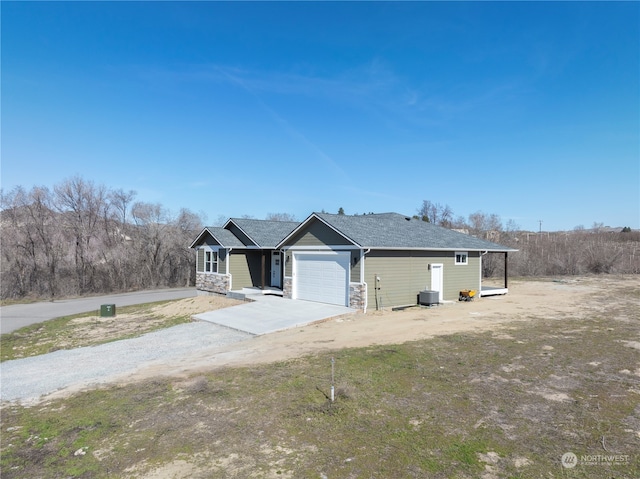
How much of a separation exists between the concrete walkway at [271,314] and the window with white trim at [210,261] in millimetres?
6044

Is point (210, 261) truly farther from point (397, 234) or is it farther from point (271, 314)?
point (397, 234)

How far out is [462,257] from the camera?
20.3 metres

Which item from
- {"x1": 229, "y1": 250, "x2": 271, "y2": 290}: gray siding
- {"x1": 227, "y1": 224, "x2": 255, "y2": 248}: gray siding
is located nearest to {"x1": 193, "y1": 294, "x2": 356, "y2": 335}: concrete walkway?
{"x1": 229, "y1": 250, "x2": 271, "y2": 290}: gray siding

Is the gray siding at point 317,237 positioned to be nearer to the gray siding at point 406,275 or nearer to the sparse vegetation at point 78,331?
the gray siding at point 406,275

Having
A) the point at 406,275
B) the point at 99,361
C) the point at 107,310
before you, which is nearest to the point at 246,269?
the point at 107,310

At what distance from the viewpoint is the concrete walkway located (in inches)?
555

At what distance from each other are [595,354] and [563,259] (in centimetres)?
3002

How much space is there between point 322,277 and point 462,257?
7.97m

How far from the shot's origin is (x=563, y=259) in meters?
34.9

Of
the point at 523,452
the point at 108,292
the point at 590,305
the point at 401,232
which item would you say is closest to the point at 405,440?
the point at 523,452

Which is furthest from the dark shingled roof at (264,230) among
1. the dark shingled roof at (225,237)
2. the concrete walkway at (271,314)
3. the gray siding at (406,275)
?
the gray siding at (406,275)

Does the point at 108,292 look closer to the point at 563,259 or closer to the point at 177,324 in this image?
the point at 177,324

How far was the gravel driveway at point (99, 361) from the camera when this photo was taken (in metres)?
8.75

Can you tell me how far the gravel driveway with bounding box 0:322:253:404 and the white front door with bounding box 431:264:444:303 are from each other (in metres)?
9.92
